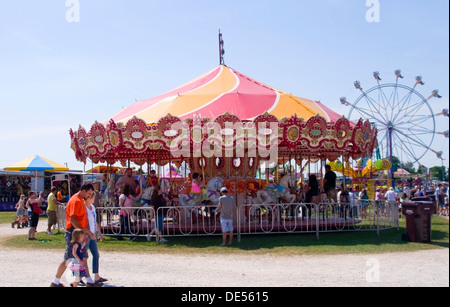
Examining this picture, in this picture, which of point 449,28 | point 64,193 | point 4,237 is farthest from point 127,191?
point 64,193

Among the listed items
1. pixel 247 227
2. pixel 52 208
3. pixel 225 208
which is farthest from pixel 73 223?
pixel 52 208

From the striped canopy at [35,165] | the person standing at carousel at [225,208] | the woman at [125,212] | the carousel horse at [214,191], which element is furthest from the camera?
the striped canopy at [35,165]

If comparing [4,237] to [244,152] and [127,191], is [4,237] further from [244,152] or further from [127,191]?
A: [244,152]

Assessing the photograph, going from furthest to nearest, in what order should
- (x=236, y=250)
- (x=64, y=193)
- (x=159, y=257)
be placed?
(x=64, y=193)
(x=236, y=250)
(x=159, y=257)

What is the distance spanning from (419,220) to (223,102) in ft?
21.4

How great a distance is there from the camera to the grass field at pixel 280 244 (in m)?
10.6

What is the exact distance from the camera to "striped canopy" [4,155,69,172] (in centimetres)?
2492

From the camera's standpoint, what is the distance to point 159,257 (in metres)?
10.0

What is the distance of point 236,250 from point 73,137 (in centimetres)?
789

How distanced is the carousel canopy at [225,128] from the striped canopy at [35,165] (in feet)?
31.5

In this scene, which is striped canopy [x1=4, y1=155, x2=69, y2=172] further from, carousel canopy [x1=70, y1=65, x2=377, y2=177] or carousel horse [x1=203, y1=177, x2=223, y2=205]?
carousel horse [x1=203, y1=177, x2=223, y2=205]

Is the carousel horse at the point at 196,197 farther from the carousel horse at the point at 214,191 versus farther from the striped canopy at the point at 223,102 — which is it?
the striped canopy at the point at 223,102

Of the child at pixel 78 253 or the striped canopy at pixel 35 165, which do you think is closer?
the child at pixel 78 253

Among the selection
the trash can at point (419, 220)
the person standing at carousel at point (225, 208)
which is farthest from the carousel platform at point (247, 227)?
the trash can at point (419, 220)
